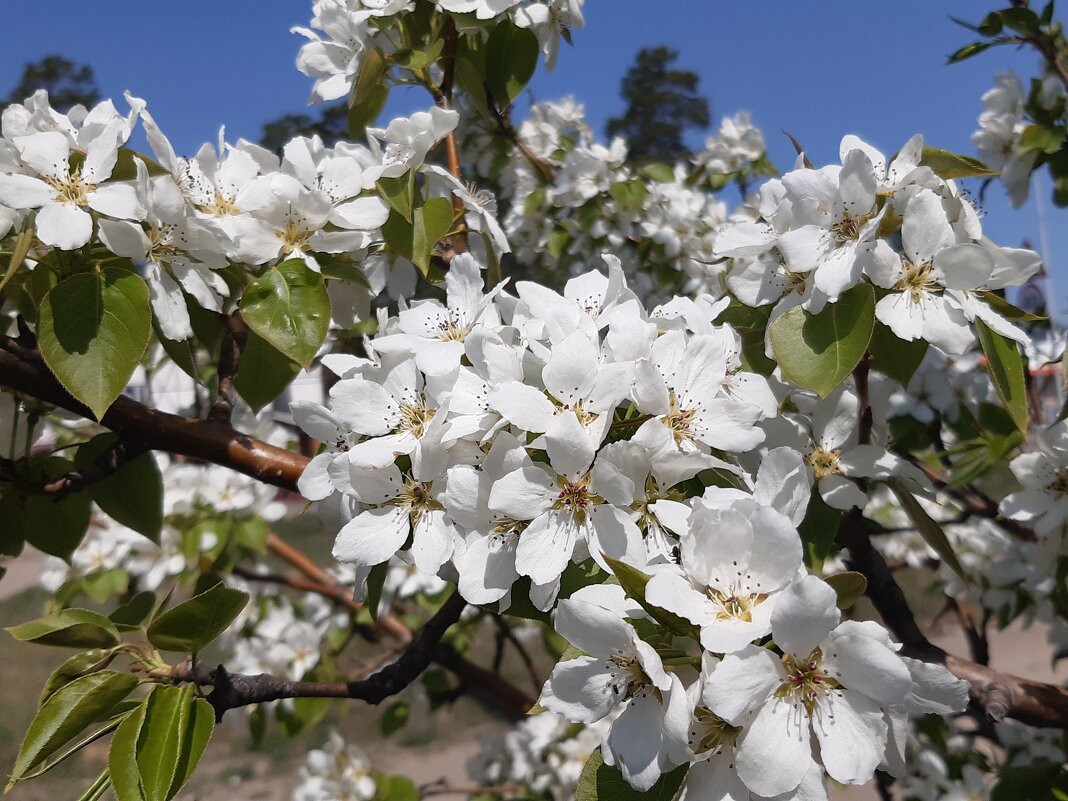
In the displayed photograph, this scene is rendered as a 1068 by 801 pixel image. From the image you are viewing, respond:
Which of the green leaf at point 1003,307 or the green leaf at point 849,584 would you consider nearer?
the green leaf at point 849,584

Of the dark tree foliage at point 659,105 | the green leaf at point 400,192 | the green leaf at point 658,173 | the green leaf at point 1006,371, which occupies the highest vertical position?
the dark tree foliage at point 659,105

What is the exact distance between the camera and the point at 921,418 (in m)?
1.64

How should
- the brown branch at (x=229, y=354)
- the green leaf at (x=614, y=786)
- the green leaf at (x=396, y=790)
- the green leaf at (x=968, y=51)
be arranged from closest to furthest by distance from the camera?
the green leaf at (x=614, y=786)
the brown branch at (x=229, y=354)
the green leaf at (x=968, y=51)
the green leaf at (x=396, y=790)

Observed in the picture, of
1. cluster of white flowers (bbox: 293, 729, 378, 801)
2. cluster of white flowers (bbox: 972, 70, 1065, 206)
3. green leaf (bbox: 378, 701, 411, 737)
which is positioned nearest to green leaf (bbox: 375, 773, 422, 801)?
cluster of white flowers (bbox: 293, 729, 378, 801)

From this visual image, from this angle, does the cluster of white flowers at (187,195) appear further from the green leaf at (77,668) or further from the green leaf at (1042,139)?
the green leaf at (1042,139)

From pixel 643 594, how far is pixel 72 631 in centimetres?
57

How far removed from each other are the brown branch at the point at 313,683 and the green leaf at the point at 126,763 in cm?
10

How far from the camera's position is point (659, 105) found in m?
23.4

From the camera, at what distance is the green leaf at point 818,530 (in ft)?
3.13

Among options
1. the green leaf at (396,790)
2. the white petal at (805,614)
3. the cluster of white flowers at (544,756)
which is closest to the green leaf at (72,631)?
the white petal at (805,614)

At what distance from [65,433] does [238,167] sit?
1.53 meters

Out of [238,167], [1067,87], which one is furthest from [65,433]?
[1067,87]

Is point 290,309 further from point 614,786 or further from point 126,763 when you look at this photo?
point 614,786

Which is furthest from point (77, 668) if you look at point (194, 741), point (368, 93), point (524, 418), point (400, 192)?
point (368, 93)
